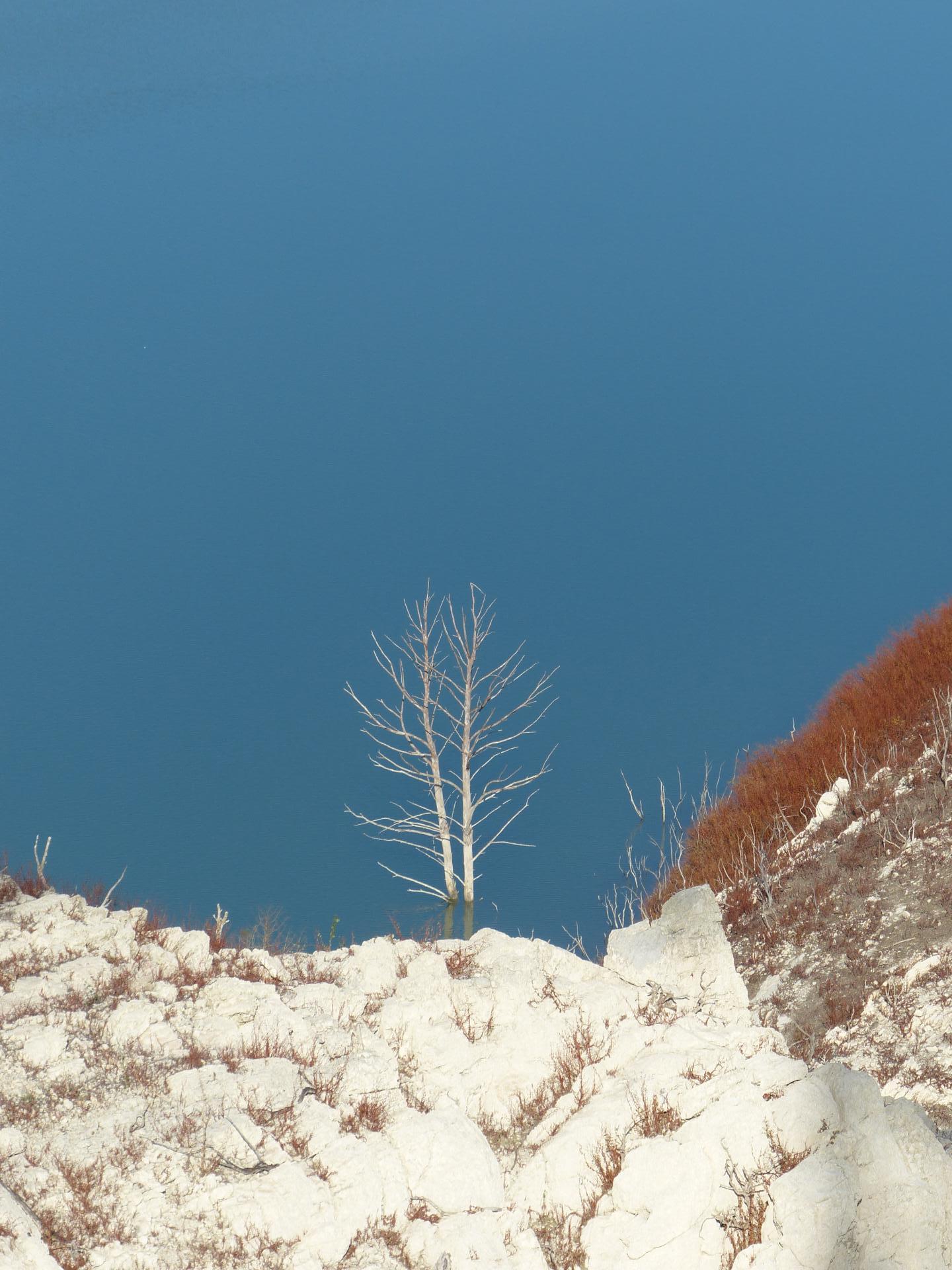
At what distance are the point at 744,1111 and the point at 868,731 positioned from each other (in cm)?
992

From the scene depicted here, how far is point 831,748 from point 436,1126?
9949 millimetres

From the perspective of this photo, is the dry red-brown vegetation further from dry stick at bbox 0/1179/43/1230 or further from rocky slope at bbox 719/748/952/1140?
dry stick at bbox 0/1179/43/1230

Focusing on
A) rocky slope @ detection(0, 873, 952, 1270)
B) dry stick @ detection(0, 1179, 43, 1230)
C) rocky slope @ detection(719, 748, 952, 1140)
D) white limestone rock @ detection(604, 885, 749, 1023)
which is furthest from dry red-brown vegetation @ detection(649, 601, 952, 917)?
dry stick @ detection(0, 1179, 43, 1230)

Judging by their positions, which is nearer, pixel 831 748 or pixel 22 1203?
pixel 22 1203

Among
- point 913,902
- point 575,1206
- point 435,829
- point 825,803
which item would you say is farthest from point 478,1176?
point 435,829

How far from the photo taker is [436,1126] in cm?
758

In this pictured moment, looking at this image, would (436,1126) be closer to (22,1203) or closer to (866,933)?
(22,1203)

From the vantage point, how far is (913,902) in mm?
11758

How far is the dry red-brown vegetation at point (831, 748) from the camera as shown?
15227 mm

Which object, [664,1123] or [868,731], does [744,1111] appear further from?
[868,731]

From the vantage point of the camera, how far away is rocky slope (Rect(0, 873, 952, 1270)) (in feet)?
21.4

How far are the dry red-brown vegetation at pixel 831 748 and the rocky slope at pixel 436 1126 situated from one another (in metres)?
5.94

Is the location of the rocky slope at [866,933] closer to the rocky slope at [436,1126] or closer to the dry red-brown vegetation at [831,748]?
the dry red-brown vegetation at [831,748]

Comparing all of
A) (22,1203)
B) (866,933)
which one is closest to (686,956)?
(866,933)
